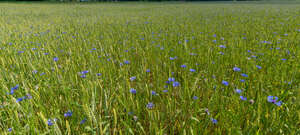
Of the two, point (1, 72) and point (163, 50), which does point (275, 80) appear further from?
point (1, 72)

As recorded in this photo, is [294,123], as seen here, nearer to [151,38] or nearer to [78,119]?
[78,119]

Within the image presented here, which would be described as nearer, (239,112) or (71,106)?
(239,112)

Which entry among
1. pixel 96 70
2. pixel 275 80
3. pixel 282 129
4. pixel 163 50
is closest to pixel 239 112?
pixel 282 129

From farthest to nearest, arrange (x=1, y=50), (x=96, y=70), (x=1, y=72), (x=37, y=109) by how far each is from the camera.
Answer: (x=1, y=50) → (x=96, y=70) → (x=1, y=72) → (x=37, y=109)

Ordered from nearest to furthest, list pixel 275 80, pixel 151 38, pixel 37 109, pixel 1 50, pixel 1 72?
pixel 37 109, pixel 275 80, pixel 1 72, pixel 1 50, pixel 151 38

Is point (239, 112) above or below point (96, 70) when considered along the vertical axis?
below

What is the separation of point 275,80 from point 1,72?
3335mm

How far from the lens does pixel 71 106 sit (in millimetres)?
1335

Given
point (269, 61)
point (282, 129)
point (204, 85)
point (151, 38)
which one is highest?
point (151, 38)

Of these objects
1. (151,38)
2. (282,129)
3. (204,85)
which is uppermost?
(151,38)

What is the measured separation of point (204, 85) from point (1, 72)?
2562 millimetres

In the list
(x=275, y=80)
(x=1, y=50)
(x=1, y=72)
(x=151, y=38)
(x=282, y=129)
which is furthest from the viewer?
(x=151, y=38)

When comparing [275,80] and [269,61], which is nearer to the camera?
[275,80]

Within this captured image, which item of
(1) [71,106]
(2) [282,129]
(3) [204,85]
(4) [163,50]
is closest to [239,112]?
(2) [282,129]
